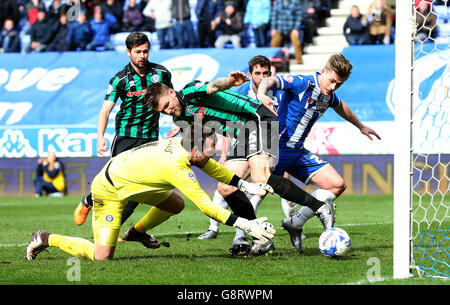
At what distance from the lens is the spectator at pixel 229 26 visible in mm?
21781

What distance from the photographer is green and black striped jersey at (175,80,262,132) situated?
303 inches

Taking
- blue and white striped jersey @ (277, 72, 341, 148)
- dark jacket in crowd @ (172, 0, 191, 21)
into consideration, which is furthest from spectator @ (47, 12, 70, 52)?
blue and white striped jersey @ (277, 72, 341, 148)

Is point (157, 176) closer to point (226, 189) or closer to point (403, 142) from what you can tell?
point (226, 189)

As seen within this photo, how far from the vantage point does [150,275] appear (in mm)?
6594

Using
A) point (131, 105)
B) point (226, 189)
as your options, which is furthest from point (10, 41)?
point (226, 189)

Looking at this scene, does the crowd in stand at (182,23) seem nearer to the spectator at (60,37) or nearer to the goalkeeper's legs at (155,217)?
the spectator at (60,37)

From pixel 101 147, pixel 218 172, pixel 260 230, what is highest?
pixel 218 172

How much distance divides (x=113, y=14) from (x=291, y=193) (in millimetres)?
16982

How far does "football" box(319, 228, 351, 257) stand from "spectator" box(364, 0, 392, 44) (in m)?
14.3

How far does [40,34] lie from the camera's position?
2314cm
